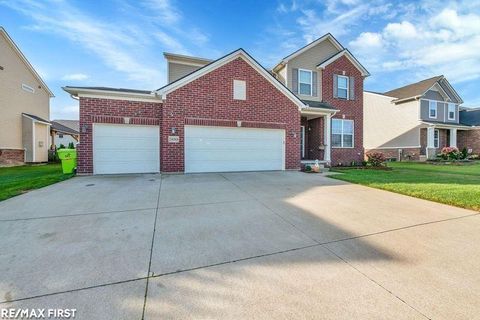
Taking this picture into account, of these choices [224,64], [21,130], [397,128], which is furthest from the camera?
[397,128]

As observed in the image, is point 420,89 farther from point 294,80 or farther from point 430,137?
point 294,80

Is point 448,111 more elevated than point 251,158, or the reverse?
point 448,111

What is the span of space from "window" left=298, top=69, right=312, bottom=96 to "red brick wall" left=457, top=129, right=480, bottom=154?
2173cm

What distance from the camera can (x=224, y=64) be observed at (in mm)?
10516

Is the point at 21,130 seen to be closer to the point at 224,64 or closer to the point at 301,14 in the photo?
the point at 224,64

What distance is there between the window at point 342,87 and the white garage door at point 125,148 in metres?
12.3

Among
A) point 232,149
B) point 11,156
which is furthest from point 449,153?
point 11,156

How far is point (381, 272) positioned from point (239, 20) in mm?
13260

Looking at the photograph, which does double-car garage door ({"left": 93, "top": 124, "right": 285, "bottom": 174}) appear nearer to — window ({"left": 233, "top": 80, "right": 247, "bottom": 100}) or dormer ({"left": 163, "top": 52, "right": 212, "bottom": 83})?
window ({"left": 233, "top": 80, "right": 247, "bottom": 100})

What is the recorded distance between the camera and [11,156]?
1537cm

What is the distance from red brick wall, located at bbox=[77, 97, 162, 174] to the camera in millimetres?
9211

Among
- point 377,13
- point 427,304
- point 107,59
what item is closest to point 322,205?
point 427,304

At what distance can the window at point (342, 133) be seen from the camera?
14.8 meters

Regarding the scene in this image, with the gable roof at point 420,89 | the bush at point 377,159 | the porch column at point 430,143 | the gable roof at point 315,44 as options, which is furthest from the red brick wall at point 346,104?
the porch column at point 430,143
